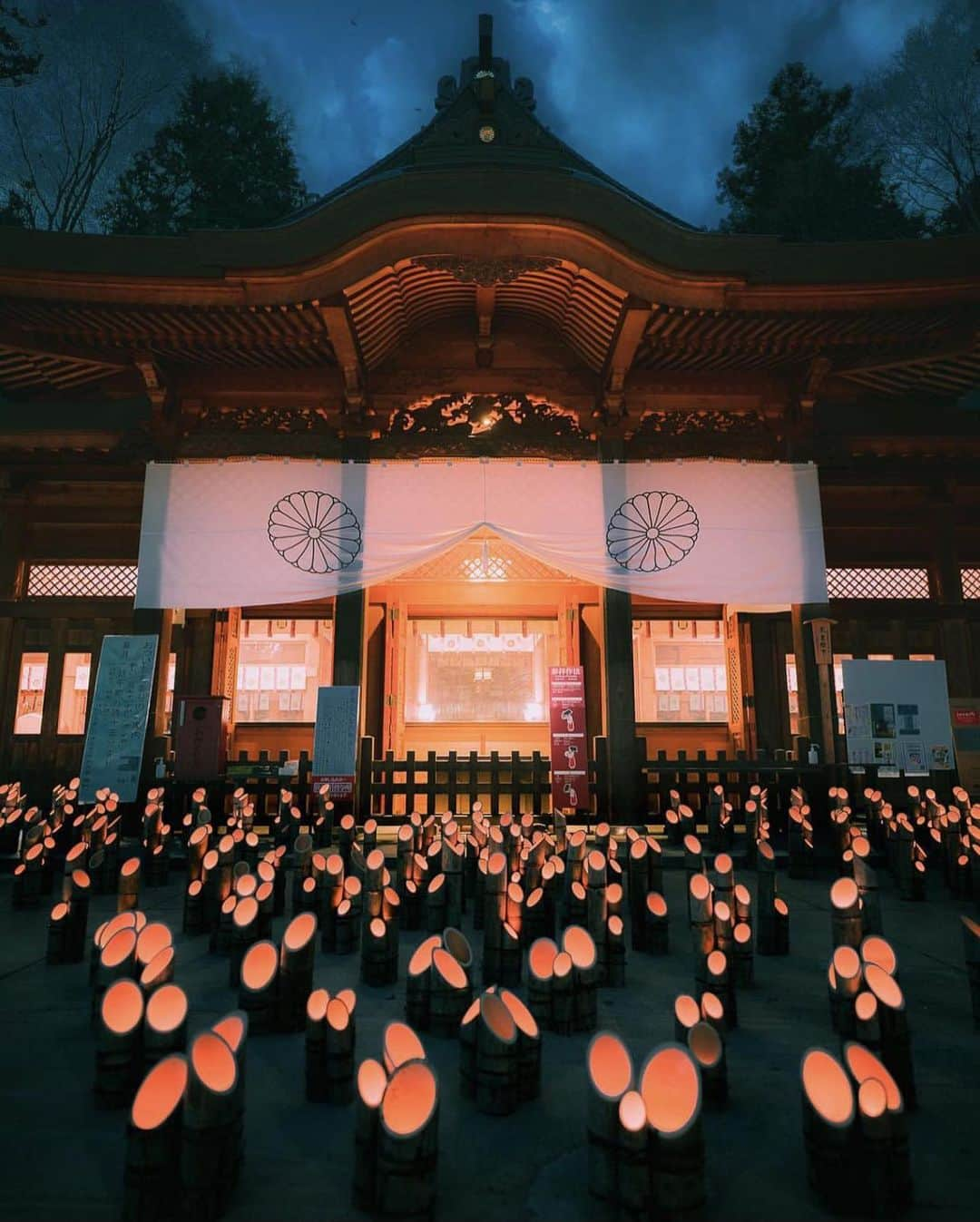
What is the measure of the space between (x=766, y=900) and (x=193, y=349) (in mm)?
7651

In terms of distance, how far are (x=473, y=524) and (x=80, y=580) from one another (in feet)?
18.7

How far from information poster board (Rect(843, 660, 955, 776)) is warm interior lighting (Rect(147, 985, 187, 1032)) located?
749cm

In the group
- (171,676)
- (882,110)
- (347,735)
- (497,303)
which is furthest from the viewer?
(882,110)

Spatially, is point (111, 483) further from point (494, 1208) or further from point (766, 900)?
point (494, 1208)

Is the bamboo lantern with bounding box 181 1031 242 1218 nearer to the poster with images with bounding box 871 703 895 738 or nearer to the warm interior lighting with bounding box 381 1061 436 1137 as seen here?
the warm interior lighting with bounding box 381 1061 436 1137

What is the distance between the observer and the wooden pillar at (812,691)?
26.3ft

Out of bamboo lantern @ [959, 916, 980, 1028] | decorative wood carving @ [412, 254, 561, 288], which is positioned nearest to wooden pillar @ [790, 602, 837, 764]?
decorative wood carving @ [412, 254, 561, 288]

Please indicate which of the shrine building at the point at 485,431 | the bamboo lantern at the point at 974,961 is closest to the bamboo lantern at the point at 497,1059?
the bamboo lantern at the point at 974,961

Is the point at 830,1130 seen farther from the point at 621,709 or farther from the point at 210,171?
the point at 210,171

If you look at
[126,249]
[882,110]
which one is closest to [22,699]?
[126,249]

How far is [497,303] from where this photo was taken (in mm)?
8570

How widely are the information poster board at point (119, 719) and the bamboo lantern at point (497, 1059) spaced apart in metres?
6.40

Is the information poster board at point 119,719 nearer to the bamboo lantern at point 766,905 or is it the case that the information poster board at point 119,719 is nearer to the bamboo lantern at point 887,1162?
the bamboo lantern at point 766,905

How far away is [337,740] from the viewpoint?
762 centimetres
